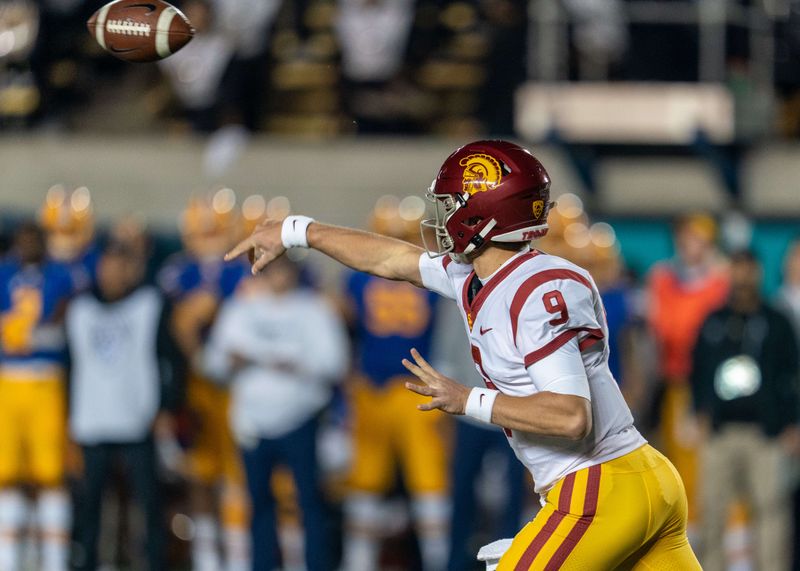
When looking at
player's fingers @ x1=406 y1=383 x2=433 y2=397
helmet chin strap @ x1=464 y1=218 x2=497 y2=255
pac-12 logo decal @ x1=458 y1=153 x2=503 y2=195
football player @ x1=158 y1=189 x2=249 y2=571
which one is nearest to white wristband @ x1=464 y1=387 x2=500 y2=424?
player's fingers @ x1=406 y1=383 x2=433 y2=397

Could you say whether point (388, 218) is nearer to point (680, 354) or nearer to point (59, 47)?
point (680, 354)

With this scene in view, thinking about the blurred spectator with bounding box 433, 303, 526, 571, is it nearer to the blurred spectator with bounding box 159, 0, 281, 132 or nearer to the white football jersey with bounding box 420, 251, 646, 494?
the blurred spectator with bounding box 159, 0, 281, 132

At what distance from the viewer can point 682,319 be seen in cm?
889

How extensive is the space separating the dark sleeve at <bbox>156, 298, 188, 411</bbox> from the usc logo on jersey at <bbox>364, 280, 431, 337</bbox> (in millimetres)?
1031

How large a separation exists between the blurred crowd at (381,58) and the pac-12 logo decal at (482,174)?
19.6 feet

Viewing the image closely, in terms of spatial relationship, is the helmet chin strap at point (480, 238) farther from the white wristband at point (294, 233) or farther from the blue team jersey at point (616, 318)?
the blue team jersey at point (616, 318)

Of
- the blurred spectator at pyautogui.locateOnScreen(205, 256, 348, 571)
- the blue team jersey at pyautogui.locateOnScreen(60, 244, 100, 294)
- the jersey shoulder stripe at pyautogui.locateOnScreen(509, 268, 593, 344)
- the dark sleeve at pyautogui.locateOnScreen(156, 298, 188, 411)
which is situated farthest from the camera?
the blue team jersey at pyautogui.locateOnScreen(60, 244, 100, 294)

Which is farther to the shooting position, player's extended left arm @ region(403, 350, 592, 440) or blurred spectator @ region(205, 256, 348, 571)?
blurred spectator @ region(205, 256, 348, 571)

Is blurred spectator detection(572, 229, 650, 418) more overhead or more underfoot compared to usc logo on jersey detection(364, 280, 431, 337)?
more underfoot

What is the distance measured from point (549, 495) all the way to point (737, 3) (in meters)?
7.15

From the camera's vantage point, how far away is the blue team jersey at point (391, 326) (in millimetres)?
8109

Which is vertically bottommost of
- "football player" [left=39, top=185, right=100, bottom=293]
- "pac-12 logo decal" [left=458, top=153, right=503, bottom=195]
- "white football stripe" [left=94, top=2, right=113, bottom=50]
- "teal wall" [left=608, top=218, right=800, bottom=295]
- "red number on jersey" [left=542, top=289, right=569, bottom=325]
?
"teal wall" [left=608, top=218, right=800, bottom=295]

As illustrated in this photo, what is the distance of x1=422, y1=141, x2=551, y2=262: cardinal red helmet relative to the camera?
4.15m

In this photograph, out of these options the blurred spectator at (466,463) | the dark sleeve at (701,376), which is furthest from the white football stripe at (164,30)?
the dark sleeve at (701,376)
